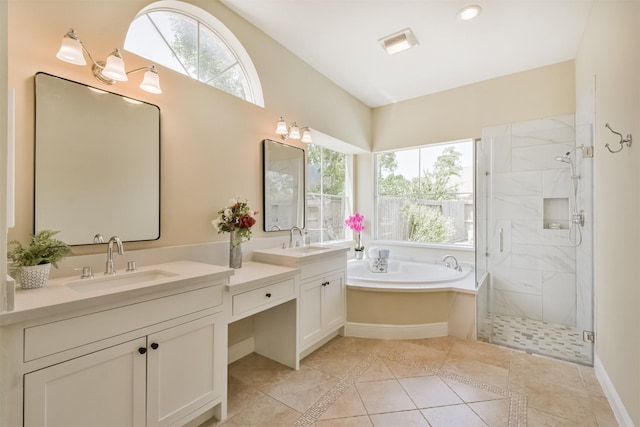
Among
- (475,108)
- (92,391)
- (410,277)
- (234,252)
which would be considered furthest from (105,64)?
(475,108)

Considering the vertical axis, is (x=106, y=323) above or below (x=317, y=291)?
above

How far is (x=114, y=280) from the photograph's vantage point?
1.52 m

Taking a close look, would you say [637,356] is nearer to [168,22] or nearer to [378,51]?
[378,51]

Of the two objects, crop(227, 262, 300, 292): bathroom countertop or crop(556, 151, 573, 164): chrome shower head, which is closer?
crop(227, 262, 300, 292): bathroom countertop

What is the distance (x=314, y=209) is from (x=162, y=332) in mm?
2441

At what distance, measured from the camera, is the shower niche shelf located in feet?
10.1

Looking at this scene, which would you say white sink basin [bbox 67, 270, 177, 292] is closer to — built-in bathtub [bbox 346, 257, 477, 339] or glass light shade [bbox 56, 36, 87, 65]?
glass light shade [bbox 56, 36, 87, 65]

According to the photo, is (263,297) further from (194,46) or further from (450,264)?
(450,264)

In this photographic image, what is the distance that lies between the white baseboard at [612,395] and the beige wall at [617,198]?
0.03 m

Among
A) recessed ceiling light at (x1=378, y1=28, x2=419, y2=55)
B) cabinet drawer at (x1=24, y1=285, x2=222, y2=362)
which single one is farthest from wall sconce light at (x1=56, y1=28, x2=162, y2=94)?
recessed ceiling light at (x1=378, y1=28, x2=419, y2=55)

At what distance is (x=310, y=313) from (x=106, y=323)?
1477 millimetres

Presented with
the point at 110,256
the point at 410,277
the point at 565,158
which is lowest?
the point at 410,277

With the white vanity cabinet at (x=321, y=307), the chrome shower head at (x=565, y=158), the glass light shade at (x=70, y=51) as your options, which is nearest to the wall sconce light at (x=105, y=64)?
the glass light shade at (x=70, y=51)

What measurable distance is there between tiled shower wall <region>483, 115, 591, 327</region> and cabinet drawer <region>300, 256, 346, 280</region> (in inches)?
72.3
